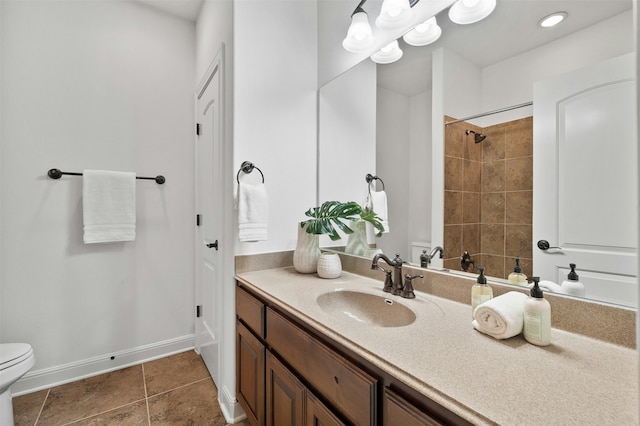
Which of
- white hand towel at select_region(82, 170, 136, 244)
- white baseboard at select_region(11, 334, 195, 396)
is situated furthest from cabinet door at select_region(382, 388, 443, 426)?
white baseboard at select_region(11, 334, 195, 396)

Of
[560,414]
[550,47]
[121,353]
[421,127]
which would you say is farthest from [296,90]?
[121,353]

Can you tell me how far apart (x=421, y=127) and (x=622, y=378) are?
3.28 feet

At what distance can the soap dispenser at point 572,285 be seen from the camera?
824 mm

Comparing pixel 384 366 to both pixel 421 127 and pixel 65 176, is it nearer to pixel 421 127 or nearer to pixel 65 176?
pixel 421 127

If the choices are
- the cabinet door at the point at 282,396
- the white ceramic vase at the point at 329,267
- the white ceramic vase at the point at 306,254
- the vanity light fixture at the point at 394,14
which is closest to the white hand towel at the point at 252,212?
the white ceramic vase at the point at 306,254

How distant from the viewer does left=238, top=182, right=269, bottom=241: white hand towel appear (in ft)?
4.86

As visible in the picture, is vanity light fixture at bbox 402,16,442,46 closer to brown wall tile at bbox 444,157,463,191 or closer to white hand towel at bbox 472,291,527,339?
brown wall tile at bbox 444,157,463,191

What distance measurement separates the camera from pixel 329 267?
146cm

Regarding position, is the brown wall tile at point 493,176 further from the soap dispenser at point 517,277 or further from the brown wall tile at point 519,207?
the soap dispenser at point 517,277

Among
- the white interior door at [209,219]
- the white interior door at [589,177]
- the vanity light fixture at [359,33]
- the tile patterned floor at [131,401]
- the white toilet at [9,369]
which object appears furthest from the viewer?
the white interior door at [209,219]

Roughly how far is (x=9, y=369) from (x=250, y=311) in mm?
1201

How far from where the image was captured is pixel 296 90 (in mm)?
1779

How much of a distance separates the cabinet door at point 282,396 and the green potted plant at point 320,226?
51 cm

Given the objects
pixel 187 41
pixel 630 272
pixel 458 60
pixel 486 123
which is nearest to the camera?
pixel 630 272
